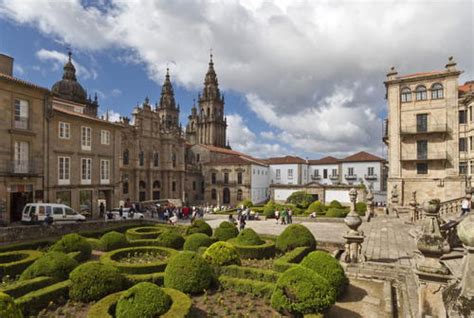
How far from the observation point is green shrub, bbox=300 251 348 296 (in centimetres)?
848

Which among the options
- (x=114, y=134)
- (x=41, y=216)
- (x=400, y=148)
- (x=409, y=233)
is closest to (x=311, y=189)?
(x=400, y=148)

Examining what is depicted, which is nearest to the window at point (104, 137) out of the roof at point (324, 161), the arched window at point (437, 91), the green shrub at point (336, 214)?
the green shrub at point (336, 214)

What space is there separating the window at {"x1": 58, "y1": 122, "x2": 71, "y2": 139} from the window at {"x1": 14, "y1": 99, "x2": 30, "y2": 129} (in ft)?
9.14

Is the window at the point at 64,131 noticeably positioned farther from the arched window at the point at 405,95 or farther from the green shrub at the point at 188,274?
the arched window at the point at 405,95

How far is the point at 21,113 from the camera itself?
798 inches

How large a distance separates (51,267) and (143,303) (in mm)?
4991

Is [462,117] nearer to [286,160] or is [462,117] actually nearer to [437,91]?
[437,91]

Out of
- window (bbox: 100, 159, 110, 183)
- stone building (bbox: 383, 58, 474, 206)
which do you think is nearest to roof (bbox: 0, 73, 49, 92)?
window (bbox: 100, 159, 110, 183)

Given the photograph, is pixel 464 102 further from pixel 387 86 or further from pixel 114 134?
pixel 114 134

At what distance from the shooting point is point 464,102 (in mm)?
27453

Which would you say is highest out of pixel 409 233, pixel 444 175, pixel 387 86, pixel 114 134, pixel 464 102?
pixel 387 86

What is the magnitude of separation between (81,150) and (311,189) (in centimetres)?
3039

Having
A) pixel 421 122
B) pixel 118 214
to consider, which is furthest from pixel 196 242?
pixel 421 122

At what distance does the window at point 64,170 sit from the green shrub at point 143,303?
805 inches
